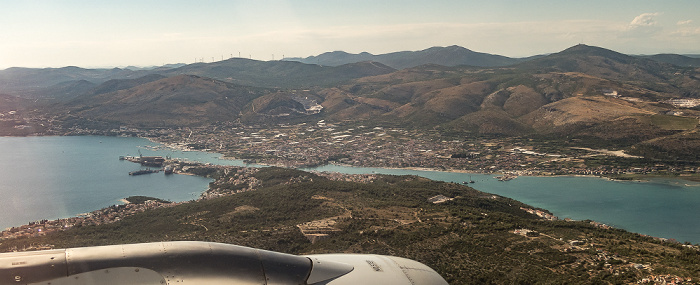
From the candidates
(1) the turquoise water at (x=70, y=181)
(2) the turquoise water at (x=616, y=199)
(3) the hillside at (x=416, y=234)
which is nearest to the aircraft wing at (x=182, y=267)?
(3) the hillside at (x=416, y=234)

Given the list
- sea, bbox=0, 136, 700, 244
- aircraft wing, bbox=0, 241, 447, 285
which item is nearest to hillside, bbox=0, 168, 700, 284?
aircraft wing, bbox=0, 241, 447, 285

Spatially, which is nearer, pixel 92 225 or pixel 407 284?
pixel 407 284

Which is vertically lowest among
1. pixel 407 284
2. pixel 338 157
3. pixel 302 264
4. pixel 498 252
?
pixel 338 157

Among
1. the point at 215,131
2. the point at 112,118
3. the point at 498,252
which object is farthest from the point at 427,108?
the point at 498,252

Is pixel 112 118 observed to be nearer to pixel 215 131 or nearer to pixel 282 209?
pixel 215 131

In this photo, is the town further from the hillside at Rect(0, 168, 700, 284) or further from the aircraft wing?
the aircraft wing
